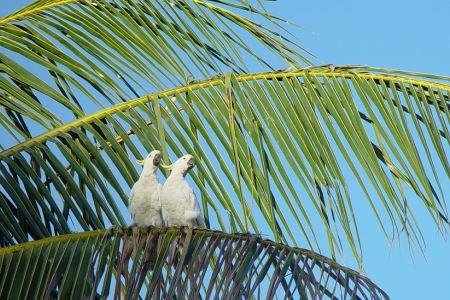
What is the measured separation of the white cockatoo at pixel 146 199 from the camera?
479 centimetres

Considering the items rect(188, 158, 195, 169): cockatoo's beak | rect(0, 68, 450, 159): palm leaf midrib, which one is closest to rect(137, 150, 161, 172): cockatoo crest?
rect(188, 158, 195, 169): cockatoo's beak

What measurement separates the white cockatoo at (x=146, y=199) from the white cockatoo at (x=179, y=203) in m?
0.04

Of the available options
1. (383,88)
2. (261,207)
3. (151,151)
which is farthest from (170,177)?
(383,88)

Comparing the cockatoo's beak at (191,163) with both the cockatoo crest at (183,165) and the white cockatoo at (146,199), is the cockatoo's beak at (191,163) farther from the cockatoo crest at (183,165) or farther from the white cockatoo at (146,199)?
the white cockatoo at (146,199)

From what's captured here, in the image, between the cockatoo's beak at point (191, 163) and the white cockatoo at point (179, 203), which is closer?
the cockatoo's beak at point (191, 163)

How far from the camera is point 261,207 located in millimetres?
4371

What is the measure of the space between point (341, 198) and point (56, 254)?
1.04 meters

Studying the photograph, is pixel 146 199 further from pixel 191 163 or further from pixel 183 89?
pixel 183 89

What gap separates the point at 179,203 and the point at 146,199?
5.3 inches

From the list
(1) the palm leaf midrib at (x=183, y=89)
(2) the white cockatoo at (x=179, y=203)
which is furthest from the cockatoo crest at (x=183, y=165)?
(1) the palm leaf midrib at (x=183, y=89)

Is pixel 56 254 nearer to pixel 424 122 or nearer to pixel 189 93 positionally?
pixel 189 93

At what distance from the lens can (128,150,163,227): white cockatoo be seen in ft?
15.7

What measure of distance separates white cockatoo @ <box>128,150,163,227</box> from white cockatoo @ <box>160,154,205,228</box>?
37 mm

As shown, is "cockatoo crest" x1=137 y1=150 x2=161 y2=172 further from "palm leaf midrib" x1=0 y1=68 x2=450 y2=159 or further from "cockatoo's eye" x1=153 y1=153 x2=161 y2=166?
"palm leaf midrib" x1=0 y1=68 x2=450 y2=159
